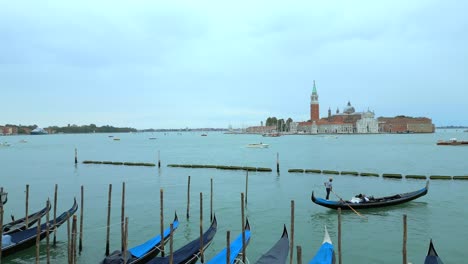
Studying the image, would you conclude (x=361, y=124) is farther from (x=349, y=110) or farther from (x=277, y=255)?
(x=277, y=255)

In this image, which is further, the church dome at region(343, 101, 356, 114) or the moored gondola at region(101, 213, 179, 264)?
the church dome at region(343, 101, 356, 114)

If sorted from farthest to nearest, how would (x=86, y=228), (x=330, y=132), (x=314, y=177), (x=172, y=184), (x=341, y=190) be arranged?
(x=330, y=132) → (x=314, y=177) → (x=172, y=184) → (x=341, y=190) → (x=86, y=228)

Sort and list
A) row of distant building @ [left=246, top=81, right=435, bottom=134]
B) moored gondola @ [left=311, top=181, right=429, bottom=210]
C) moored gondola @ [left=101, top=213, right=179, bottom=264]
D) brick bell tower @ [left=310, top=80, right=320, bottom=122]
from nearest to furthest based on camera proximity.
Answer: moored gondola @ [left=101, top=213, right=179, bottom=264], moored gondola @ [left=311, top=181, right=429, bottom=210], row of distant building @ [left=246, top=81, right=435, bottom=134], brick bell tower @ [left=310, top=80, right=320, bottom=122]

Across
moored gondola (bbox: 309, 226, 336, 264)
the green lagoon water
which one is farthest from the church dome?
moored gondola (bbox: 309, 226, 336, 264)

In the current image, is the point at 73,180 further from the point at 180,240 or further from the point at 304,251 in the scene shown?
the point at 304,251

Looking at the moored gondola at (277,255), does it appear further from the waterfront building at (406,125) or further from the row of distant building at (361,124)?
the waterfront building at (406,125)

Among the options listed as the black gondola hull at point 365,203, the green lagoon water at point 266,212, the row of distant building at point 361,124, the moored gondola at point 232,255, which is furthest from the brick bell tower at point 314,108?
the moored gondola at point 232,255

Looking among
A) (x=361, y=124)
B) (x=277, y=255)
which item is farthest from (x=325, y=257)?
(x=361, y=124)

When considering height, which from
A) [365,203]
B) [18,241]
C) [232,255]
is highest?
[365,203]

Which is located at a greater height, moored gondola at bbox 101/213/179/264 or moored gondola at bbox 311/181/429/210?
moored gondola at bbox 311/181/429/210

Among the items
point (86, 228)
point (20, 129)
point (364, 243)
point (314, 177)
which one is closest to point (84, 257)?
point (86, 228)

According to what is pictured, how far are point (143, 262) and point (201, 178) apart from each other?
1858 centimetres

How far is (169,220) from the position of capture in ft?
48.4

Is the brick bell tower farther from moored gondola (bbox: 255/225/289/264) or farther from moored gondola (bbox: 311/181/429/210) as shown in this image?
moored gondola (bbox: 255/225/289/264)
